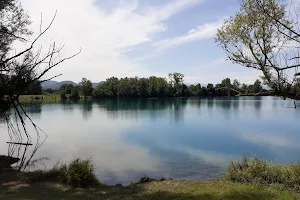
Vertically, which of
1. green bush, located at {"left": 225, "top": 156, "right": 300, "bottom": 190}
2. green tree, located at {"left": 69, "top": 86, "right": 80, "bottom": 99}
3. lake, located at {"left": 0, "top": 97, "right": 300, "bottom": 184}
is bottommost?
lake, located at {"left": 0, "top": 97, "right": 300, "bottom": 184}

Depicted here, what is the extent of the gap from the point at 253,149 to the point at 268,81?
667 inches

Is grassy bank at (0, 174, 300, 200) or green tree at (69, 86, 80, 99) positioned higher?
green tree at (69, 86, 80, 99)

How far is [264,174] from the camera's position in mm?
9914

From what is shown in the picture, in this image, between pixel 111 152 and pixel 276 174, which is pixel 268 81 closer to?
pixel 276 174

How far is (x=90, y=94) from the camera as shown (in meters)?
126

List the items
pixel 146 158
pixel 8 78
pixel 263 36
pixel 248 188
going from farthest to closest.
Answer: pixel 146 158, pixel 248 188, pixel 263 36, pixel 8 78

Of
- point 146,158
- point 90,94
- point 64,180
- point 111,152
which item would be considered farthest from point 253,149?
point 90,94

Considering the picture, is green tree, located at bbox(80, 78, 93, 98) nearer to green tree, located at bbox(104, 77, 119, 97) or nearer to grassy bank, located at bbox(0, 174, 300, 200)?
green tree, located at bbox(104, 77, 119, 97)

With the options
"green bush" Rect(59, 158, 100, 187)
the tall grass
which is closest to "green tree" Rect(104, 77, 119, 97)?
the tall grass

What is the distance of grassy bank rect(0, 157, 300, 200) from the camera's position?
8531 millimetres

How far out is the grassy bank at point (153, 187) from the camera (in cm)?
853

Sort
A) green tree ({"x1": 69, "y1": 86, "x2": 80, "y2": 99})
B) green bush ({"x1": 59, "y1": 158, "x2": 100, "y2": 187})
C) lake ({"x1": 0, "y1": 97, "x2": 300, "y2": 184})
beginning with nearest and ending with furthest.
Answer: green bush ({"x1": 59, "y1": 158, "x2": 100, "y2": 187}), lake ({"x1": 0, "y1": 97, "x2": 300, "y2": 184}), green tree ({"x1": 69, "y1": 86, "x2": 80, "y2": 99})

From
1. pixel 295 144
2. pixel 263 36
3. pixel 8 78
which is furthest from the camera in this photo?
pixel 295 144

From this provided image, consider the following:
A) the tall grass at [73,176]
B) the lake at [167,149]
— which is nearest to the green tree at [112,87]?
the lake at [167,149]
